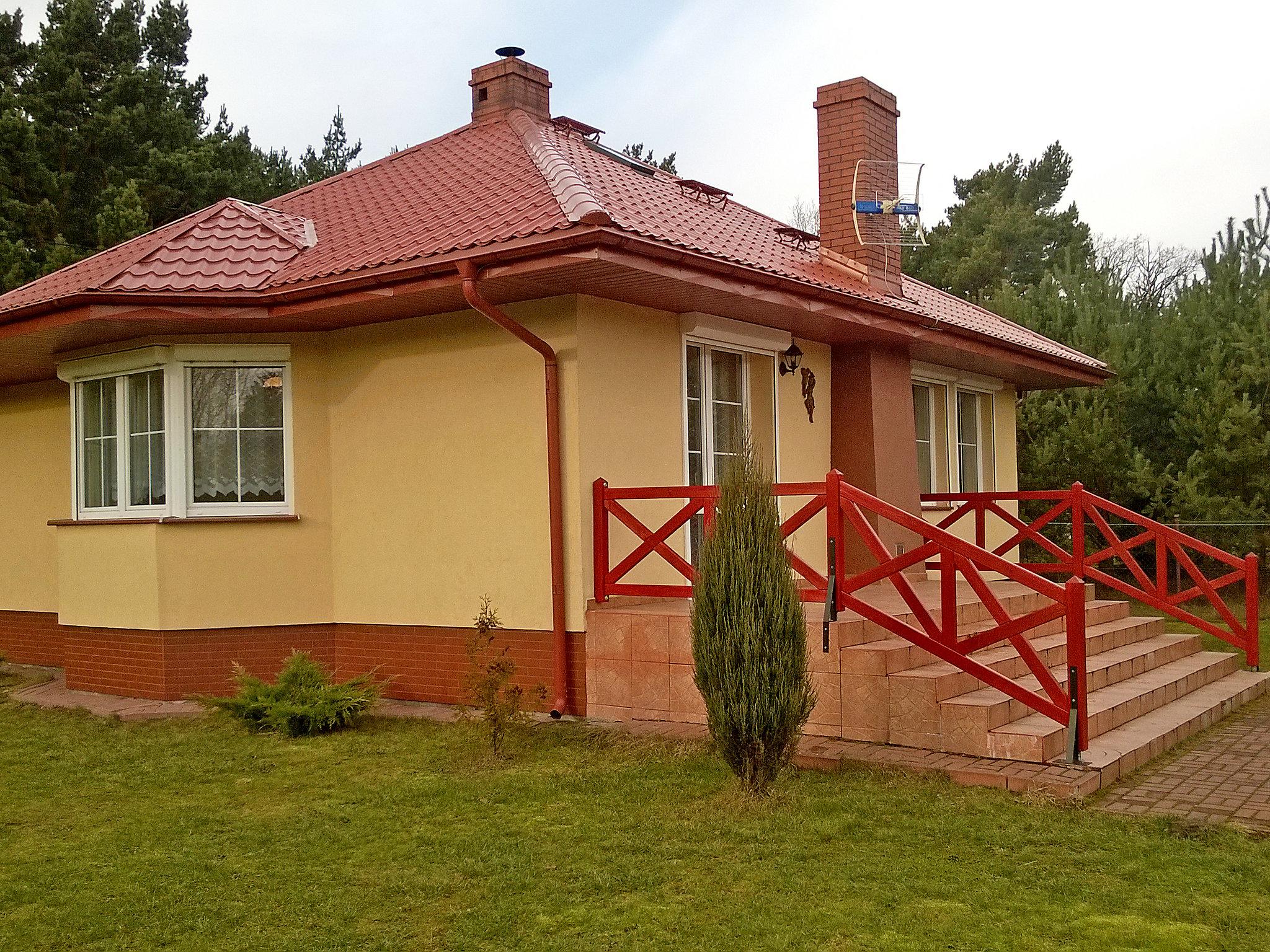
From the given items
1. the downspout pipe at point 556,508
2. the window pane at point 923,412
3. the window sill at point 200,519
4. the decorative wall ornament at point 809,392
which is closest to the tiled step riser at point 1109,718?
the downspout pipe at point 556,508

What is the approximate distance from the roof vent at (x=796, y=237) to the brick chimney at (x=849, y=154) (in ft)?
0.41

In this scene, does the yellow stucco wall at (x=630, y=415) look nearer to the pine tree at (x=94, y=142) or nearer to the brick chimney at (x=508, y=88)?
the brick chimney at (x=508, y=88)

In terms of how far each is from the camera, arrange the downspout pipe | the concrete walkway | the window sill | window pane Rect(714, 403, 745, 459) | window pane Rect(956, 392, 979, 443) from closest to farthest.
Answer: the downspout pipe < the concrete walkway < the window sill < window pane Rect(714, 403, 745, 459) < window pane Rect(956, 392, 979, 443)

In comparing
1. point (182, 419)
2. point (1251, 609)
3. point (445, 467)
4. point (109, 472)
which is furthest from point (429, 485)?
point (1251, 609)

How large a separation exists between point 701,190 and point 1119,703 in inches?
254

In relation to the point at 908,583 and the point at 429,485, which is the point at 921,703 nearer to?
the point at 908,583

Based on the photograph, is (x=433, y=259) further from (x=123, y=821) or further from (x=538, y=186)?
(x=123, y=821)

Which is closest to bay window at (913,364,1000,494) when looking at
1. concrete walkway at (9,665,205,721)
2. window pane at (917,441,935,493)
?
window pane at (917,441,935,493)

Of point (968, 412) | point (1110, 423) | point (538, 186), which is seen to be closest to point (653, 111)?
point (1110, 423)

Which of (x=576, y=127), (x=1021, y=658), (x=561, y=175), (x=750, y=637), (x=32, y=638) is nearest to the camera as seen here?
(x=750, y=637)

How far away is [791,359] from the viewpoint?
10.2m

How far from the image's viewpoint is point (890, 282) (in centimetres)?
1170

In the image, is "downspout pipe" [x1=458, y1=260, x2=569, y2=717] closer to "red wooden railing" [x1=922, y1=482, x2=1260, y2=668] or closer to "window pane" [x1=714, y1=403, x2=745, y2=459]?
"window pane" [x1=714, y1=403, x2=745, y2=459]

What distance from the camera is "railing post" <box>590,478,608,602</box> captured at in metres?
8.05
